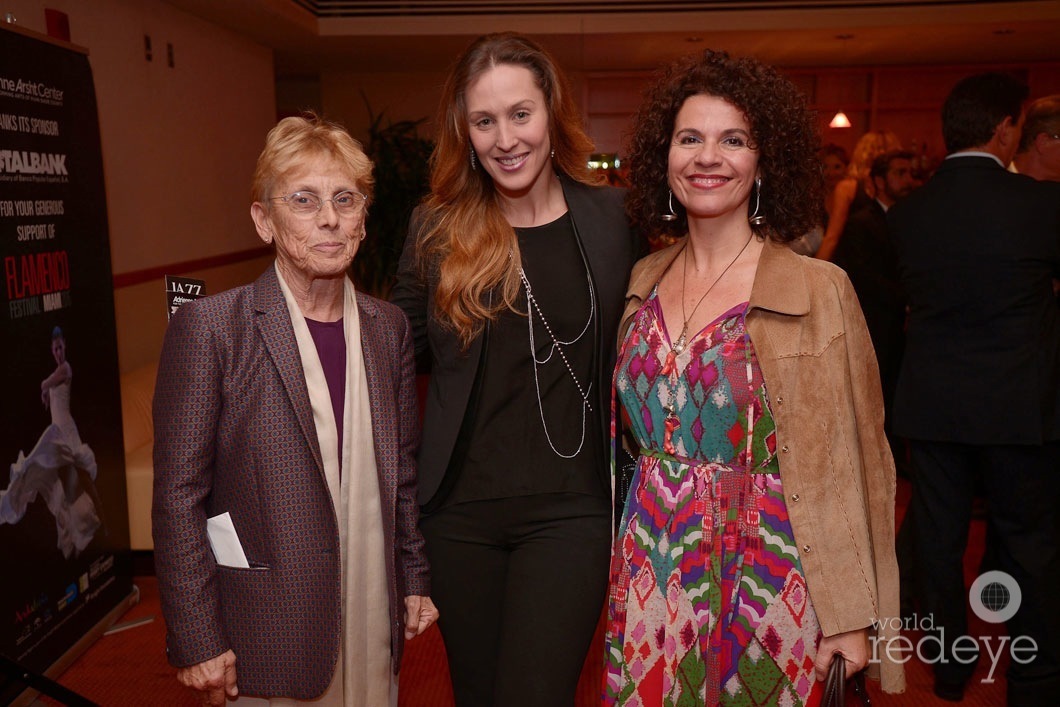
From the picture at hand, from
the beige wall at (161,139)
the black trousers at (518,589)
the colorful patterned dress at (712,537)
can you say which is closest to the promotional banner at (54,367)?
the beige wall at (161,139)

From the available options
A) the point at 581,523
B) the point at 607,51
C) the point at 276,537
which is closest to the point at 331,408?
the point at 276,537

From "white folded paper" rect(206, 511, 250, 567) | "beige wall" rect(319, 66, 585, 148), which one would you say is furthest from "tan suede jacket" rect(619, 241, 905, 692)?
"beige wall" rect(319, 66, 585, 148)

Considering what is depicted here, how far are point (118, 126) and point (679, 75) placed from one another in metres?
4.87

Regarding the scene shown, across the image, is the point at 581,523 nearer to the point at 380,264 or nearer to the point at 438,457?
the point at 438,457

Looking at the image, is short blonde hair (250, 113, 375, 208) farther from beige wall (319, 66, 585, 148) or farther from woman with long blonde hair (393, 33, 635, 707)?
beige wall (319, 66, 585, 148)

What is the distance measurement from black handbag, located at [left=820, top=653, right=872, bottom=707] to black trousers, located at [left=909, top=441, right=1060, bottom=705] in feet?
5.13

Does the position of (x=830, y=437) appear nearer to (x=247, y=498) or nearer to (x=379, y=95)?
(x=247, y=498)

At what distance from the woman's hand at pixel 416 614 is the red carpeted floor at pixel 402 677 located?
146 cm

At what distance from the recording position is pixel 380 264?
9789mm

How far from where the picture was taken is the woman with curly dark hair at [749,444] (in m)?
1.78

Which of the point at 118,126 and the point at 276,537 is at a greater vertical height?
the point at 118,126

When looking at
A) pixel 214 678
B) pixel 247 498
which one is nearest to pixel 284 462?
pixel 247 498

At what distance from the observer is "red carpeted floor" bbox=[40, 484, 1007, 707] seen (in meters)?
3.26

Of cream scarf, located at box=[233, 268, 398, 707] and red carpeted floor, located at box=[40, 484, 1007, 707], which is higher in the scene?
cream scarf, located at box=[233, 268, 398, 707]
